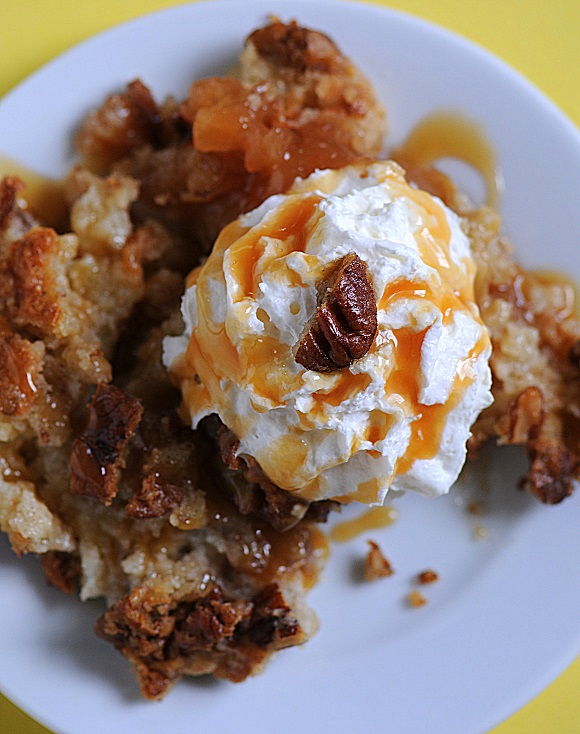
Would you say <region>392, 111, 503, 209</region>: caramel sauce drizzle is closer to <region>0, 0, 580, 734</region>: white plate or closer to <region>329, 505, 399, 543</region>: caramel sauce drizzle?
<region>0, 0, 580, 734</region>: white plate

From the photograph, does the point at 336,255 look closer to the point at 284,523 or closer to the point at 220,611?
the point at 284,523

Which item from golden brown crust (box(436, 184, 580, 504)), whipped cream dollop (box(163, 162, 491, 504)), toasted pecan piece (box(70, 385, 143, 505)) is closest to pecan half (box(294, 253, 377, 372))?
whipped cream dollop (box(163, 162, 491, 504))

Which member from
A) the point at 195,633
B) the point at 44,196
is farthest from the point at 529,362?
the point at 44,196

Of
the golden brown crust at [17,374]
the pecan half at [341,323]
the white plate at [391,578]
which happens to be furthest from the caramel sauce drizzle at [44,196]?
the pecan half at [341,323]

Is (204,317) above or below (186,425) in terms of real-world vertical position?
above

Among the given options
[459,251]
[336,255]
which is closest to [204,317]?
[336,255]

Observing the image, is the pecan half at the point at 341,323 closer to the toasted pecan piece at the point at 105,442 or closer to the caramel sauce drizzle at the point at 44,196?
the toasted pecan piece at the point at 105,442
